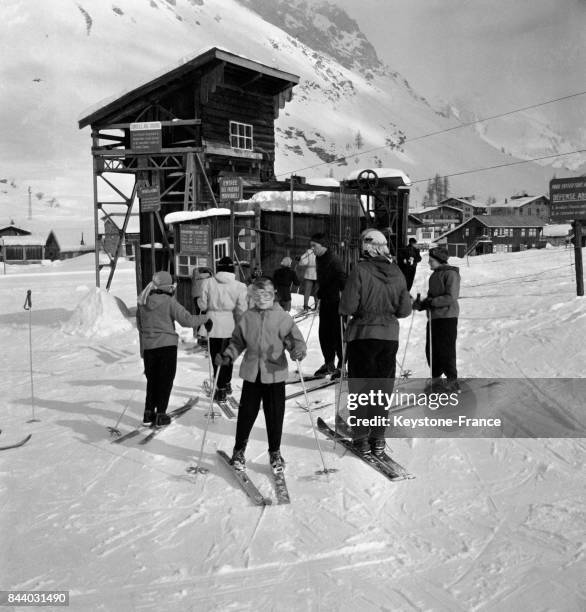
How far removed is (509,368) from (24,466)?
19.8ft

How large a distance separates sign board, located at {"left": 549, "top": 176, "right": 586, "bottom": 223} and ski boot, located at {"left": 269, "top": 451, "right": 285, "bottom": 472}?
9993 millimetres

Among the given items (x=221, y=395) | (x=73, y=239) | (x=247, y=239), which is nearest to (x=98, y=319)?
(x=247, y=239)

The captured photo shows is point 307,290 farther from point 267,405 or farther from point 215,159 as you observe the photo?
point 267,405

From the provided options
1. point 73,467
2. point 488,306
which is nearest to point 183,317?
point 73,467

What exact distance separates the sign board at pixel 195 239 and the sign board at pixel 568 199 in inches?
282

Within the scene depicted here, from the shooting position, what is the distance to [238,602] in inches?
132

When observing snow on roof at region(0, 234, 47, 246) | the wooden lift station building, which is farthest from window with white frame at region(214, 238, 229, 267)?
snow on roof at region(0, 234, 47, 246)

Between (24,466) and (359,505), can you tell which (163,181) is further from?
(359,505)

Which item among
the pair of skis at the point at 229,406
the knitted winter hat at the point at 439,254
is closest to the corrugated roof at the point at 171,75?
the knitted winter hat at the point at 439,254

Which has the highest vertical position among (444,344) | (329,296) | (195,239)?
(195,239)

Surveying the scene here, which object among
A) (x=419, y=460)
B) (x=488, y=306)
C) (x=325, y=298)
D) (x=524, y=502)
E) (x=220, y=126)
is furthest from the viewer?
(x=220, y=126)

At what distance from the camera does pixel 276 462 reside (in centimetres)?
512

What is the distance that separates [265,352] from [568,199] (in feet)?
34.5

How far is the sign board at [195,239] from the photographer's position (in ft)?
41.0
